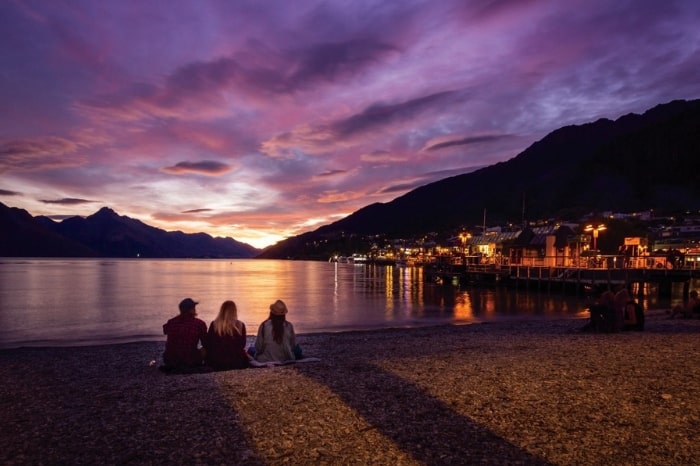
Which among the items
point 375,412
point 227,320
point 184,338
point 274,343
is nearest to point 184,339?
point 184,338

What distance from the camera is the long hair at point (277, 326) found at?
39.3 feet

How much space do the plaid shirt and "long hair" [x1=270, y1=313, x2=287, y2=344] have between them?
5.24 feet

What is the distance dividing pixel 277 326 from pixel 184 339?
217cm

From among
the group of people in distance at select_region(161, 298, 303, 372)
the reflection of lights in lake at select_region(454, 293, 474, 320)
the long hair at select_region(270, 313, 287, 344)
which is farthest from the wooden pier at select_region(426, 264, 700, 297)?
the group of people in distance at select_region(161, 298, 303, 372)

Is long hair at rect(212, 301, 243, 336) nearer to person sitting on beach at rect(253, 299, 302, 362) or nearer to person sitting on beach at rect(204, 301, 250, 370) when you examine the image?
person sitting on beach at rect(204, 301, 250, 370)

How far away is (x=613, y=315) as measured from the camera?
17.8 metres

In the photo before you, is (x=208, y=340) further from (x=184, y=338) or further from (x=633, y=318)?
(x=633, y=318)

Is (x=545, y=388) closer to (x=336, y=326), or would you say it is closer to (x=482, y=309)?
(x=336, y=326)

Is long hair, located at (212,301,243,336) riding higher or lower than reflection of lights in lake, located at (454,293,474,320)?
higher

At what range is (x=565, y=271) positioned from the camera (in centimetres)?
5528

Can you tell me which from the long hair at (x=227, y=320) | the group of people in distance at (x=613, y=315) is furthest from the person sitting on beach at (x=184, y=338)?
the group of people in distance at (x=613, y=315)

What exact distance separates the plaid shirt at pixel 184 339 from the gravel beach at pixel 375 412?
2.09 feet

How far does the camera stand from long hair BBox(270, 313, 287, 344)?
11977 mm

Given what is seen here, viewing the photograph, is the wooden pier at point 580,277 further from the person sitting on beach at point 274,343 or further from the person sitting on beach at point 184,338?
the person sitting on beach at point 184,338
